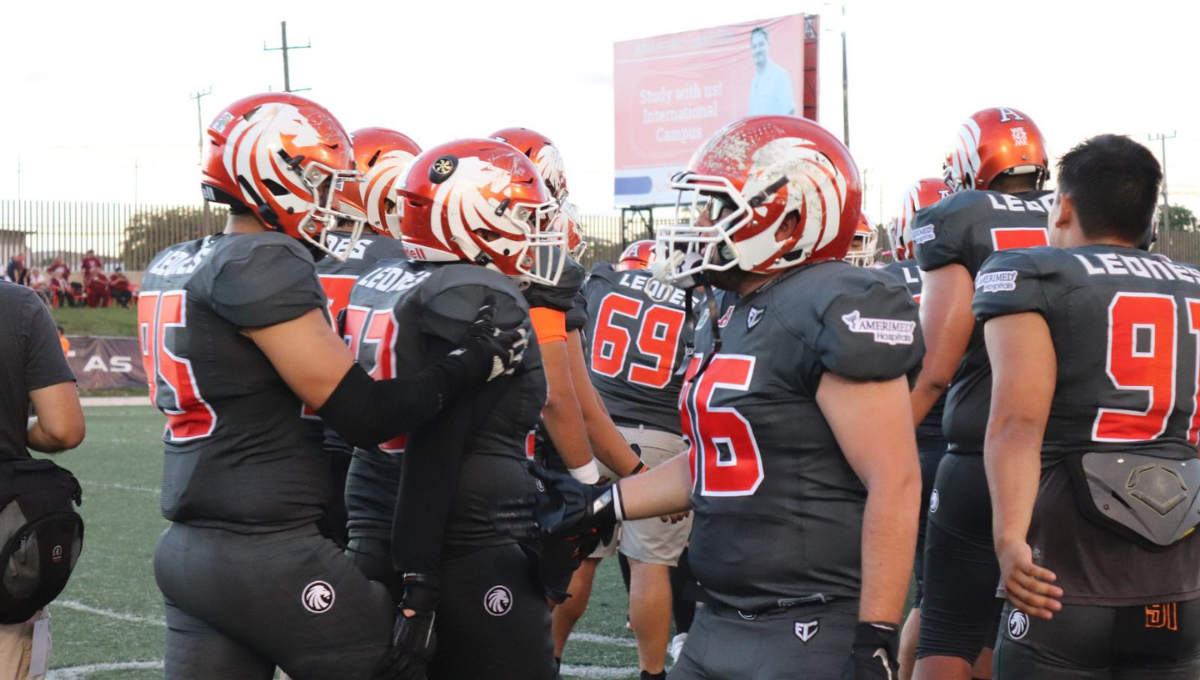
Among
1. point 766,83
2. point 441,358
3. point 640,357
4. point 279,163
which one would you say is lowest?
point 640,357

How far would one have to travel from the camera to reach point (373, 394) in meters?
3.05

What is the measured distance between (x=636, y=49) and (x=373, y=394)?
2838 cm

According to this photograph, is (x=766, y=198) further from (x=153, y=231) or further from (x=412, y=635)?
(x=153, y=231)

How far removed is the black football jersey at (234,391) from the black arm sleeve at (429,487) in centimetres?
21

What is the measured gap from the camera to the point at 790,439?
8.59ft

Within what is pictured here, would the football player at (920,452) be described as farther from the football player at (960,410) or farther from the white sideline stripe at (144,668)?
the white sideline stripe at (144,668)

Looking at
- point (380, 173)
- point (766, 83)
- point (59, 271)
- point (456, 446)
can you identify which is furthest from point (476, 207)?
point (59, 271)

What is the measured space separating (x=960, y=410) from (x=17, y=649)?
303 centimetres

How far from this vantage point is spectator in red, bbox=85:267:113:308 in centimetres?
3014

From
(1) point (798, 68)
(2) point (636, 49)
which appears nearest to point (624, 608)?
(1) point (798, 68)

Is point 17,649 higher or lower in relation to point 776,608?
lower

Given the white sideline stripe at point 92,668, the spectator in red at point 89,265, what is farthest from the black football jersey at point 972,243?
the spectator in red at point 89,265

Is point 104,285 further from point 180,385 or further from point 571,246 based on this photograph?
point 180,385

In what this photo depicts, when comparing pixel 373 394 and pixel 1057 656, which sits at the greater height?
pixel 373 394
